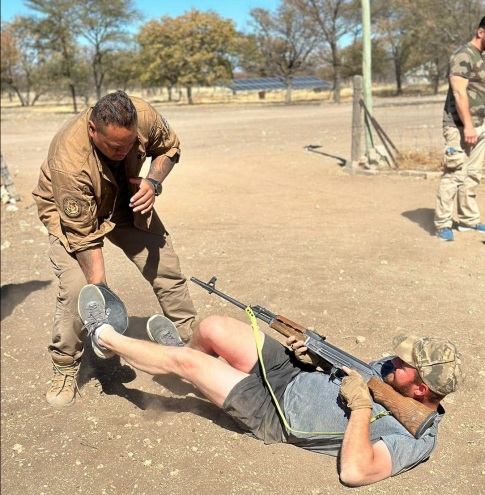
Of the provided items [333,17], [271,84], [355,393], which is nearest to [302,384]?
[355,393]

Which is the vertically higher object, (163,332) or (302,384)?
(163,332)

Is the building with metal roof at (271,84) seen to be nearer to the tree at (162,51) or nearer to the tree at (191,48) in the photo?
the tree at (191,48)

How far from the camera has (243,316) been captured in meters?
4.56

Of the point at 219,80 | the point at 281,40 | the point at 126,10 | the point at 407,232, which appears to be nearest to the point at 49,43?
the point at 126,10

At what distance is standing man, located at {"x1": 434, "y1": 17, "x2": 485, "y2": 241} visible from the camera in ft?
18.5

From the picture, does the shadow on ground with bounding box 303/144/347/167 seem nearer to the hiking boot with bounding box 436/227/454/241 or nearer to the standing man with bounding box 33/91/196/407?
the hiking boot with bounding box 436/227/454/241

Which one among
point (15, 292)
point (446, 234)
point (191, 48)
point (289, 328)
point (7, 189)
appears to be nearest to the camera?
point (289, 328)

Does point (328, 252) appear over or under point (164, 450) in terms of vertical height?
A: over

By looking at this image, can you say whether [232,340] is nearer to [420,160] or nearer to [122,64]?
[420,160]

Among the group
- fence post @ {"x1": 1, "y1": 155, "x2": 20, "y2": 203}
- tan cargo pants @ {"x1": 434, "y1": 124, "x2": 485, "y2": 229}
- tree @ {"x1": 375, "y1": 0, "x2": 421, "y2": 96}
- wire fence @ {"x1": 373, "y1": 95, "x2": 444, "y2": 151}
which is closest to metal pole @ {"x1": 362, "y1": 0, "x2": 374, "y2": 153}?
wire fence @ {"x1": 373, "y1": 95, "x2": 444, "y2": 151}

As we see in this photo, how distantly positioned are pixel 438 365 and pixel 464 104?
4.03 metres

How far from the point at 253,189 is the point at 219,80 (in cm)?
3422

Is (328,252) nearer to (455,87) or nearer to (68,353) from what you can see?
(455,87)

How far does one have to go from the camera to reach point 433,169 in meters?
9.39
